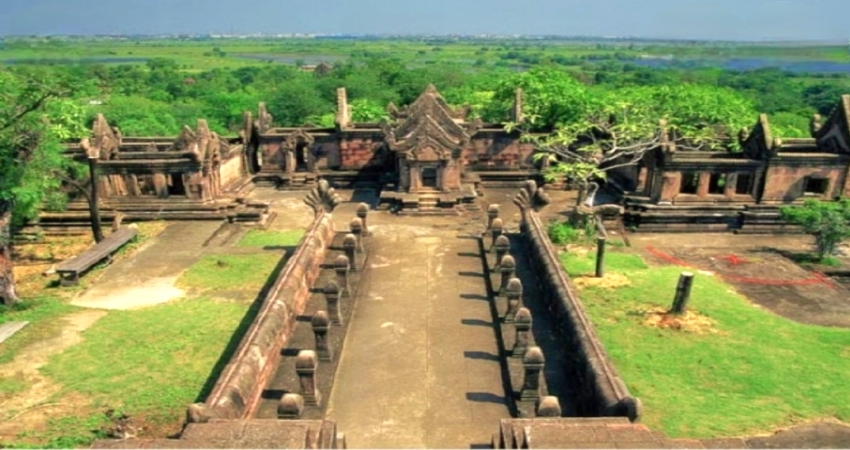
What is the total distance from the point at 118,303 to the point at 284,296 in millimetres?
7863

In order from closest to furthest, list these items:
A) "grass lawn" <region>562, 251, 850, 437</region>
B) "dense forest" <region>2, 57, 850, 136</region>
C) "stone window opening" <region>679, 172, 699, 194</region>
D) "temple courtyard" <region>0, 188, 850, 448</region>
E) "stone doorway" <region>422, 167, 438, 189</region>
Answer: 1. "temple courtyard" <region>0, 188, 850, 448</region>
2. "grass lawn" <region>562, 251, 850, 437</region>
3. "stone window opening" <region>679, 172, 699, 194</region>
4. "stone doorway" <region>422, 167, 438, 189</region>
5. "dense forest" <region>2, 57, 850, 136</region>

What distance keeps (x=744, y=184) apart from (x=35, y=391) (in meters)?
29.8

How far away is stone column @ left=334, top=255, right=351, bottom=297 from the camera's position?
18734 mm

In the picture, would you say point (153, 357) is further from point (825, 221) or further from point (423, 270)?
point (825, 221)

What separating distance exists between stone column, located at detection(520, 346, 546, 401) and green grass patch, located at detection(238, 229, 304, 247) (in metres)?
→ 16.0

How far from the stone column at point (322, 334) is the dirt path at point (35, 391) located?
18.9 ft

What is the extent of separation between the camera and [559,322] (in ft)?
53.0

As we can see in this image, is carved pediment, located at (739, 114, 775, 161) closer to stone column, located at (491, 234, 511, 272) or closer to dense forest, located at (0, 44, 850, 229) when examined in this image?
dense forest, located at (0, 44, 850, 229)


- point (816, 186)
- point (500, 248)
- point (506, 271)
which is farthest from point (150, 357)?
point (816, 186)

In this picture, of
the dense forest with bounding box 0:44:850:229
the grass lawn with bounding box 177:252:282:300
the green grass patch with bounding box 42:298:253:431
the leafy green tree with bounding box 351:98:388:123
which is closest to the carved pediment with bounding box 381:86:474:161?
the dense forest with bounding box 0:44:850:229

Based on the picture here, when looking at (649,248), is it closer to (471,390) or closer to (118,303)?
(471,390)

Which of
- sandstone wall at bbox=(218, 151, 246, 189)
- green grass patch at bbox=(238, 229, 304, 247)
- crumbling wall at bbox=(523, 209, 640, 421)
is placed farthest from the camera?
sandstone wall at bbox=(218, 151, 246, 189)

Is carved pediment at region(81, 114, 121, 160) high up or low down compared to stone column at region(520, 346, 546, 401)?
up

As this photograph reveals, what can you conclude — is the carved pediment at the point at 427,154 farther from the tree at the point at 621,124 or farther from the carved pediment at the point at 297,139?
the carved pediment at the point at 297,139
